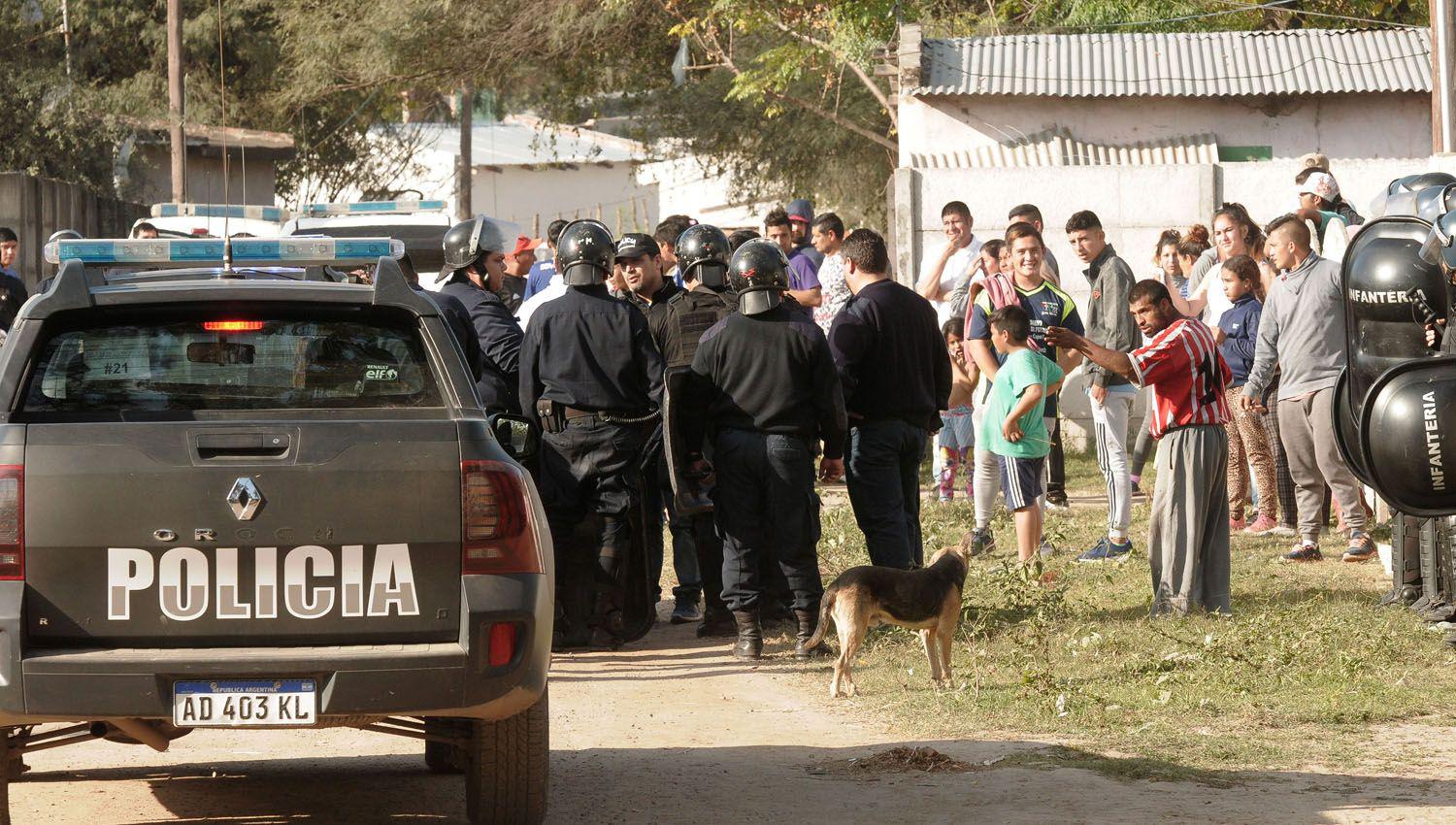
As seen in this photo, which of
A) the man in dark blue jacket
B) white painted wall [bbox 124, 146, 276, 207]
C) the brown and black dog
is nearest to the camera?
the brown and black dog

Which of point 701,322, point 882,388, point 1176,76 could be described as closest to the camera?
point 882,388

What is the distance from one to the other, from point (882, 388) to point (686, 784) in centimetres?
312

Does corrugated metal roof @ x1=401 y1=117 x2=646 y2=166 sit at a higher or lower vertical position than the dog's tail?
higher

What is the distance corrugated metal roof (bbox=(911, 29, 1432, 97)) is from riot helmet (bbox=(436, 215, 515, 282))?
38.9ft

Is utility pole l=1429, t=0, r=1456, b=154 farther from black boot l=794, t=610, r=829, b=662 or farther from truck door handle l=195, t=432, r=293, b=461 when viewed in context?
truck door handle l=195, t=432, r=293, b=461

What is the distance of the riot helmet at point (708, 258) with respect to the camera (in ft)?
31.2

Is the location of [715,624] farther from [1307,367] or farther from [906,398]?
[1307,367]

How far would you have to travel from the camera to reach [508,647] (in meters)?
5.01

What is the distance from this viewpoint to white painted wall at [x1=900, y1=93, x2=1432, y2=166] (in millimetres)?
21000

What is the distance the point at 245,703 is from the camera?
15.9 ft

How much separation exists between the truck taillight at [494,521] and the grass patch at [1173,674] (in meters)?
2.37

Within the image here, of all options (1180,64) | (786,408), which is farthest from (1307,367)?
(1180,64)

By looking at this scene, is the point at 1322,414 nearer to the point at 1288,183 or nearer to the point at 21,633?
the point at 1288,183

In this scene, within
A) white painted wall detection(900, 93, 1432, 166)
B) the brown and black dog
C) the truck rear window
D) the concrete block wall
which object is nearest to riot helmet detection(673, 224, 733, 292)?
the brown and black dog
